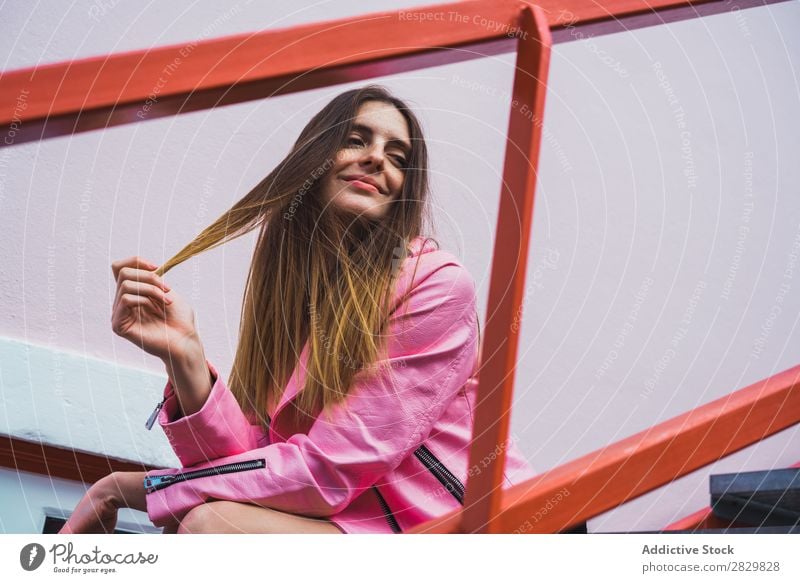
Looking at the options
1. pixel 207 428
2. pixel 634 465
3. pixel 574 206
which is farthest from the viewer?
pixel 574 206

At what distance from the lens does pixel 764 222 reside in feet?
4.05

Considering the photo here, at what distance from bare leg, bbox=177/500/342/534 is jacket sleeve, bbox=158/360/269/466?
0.04 m

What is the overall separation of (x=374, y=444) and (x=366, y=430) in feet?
0.05

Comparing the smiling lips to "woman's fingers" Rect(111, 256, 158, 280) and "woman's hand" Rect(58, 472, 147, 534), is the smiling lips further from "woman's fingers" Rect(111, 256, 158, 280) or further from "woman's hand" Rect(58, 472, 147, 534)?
"woman's hand" Rect(58, 472, 147, 534)

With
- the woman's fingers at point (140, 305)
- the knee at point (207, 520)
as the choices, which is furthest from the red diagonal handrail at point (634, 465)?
the woman's fingers at point (140, 305)

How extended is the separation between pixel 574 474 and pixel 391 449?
0.47ft

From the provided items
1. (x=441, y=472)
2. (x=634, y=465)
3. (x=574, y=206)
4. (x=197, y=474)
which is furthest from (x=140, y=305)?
(x=574, y=206)

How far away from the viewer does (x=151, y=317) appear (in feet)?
2.34

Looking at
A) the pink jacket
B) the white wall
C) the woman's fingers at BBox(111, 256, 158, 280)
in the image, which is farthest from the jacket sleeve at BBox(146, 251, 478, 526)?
the white wall

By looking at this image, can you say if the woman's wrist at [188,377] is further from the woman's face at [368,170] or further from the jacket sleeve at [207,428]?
the woman's face at [368,170]

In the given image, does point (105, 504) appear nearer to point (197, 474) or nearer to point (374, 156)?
point (197, 474)

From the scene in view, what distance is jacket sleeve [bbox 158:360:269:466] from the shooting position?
696 mm

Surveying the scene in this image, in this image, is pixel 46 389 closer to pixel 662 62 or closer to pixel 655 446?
pixel 655 446

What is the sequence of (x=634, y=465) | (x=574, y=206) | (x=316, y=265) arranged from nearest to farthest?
(x=634, y=465), (x=316, y=265), (x=574, y=206)
